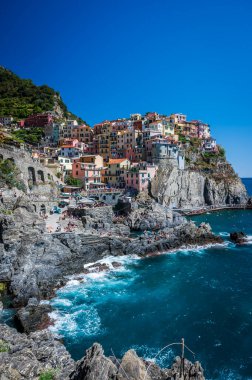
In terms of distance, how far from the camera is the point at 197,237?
167 feet

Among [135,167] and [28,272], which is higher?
[135,167]

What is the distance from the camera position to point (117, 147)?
291 feet

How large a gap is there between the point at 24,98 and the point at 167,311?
110633 mm

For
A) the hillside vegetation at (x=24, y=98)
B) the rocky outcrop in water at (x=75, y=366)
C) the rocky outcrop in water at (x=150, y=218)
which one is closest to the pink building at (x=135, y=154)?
the rocky outcrop in water at (x=150, y=218)

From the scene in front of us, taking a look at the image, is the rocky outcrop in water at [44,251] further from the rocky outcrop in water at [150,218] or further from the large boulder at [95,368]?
the large boulder at [95,368]

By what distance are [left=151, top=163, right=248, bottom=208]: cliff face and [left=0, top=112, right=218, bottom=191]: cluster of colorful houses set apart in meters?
2.83

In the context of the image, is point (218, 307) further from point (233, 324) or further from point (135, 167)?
point (135, 167)

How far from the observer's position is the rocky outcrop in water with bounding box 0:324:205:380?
13.0 meters

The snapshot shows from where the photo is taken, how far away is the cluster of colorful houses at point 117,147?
245 feet

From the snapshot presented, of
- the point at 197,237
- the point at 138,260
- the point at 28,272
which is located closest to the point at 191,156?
the point at 197,237

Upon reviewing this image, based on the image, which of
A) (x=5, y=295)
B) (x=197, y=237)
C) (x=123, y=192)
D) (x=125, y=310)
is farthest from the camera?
(x=123, y=192)

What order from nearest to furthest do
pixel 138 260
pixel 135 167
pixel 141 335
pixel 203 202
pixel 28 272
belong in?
1. pixel 141 335
2. pixel 28 272
3. pixel 138 260
4. pixel 135 167
5. pixel 203 202

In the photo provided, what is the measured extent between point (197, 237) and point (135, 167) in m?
30.4

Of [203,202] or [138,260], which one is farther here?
[203,202]
